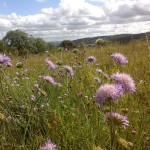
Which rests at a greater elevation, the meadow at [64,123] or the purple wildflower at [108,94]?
the purple wildflower at [108,94]

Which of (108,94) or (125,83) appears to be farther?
(125,83)

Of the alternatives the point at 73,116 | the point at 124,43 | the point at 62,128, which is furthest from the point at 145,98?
the point at 124,43

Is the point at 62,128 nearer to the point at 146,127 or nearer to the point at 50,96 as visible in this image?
the point at 146,127

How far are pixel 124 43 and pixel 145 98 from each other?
21.1 ft

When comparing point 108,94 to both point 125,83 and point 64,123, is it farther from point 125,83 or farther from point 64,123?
point 64,123

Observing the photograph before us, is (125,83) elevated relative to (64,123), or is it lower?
elevated

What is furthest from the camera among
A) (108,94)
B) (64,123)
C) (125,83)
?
(64,123)

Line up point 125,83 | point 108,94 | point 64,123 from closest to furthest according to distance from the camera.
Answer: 1. point 108,94
2. point 125,83
3. point 64,123

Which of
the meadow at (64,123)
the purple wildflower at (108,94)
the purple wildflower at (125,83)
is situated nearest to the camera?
the purple wildflower at (108,94)

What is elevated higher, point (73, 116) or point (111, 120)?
point (111, 120)

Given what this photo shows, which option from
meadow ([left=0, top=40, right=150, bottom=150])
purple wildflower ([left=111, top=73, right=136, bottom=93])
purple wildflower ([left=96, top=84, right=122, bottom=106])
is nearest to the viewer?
purple wildflower ([left=96, top=84, right=122, bottom=106])

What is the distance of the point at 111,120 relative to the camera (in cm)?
128

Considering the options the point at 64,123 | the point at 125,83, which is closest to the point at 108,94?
the point at 125,83

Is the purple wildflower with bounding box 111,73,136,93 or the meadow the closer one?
the purple wildflower with bounding box 111,73,136,93
